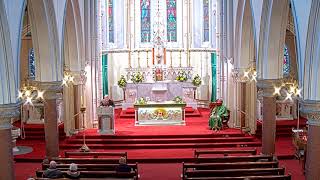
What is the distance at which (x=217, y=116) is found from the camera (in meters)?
23.0

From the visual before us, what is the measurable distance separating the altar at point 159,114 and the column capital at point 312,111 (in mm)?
11734

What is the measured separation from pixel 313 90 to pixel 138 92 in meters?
16.2

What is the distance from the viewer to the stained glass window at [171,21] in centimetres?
3244

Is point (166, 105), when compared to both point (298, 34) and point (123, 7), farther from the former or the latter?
point (298, 34)

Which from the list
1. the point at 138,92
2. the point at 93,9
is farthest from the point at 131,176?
the point at 138,92

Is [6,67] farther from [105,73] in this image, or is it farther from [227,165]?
[105,73]

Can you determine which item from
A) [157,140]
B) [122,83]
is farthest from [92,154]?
[122,83]

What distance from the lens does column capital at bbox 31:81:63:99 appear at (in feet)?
59.5

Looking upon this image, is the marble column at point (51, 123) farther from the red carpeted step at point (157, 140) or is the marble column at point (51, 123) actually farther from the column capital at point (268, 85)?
the column capital at point (268, 85)

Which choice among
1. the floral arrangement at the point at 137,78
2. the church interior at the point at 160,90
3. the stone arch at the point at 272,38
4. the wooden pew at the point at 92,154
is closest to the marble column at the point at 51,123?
the church interior at the point at 160,90

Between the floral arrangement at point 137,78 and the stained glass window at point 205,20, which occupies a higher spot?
the stained glass window at point 205,20

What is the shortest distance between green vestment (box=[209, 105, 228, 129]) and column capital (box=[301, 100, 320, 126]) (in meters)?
9.40

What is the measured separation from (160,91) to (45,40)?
1075 cm

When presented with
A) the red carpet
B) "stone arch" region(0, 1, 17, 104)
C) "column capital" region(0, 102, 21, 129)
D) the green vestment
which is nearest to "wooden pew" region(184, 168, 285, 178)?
the red carpet
